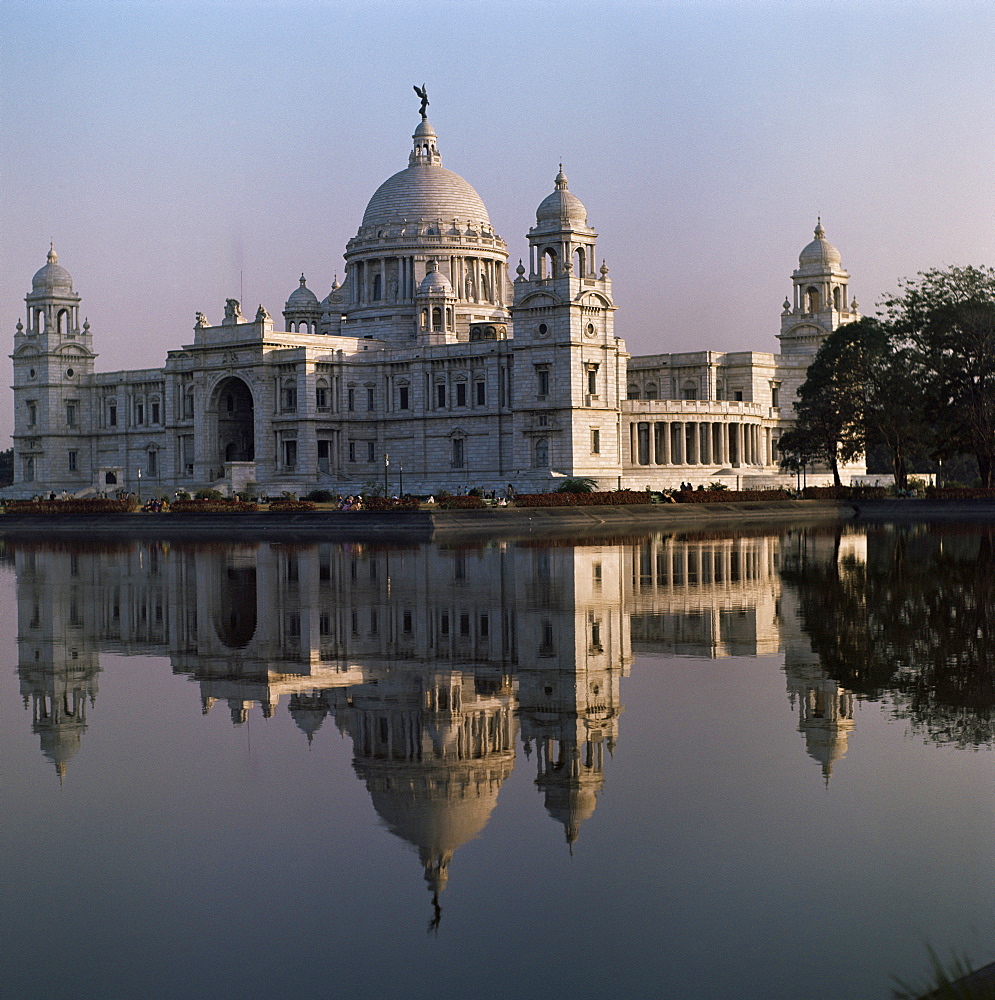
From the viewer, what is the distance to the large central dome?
381 ft

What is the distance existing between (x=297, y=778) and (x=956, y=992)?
27.1ft

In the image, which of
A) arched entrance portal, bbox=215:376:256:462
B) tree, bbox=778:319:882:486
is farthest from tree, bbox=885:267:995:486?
arched entrance portal, bbox=215:376:256:462

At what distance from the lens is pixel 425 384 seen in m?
100

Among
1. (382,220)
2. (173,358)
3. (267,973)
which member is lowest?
(267,973)

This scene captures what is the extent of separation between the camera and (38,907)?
10.4 metres

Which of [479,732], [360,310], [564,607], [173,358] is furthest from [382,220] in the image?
[479,732]

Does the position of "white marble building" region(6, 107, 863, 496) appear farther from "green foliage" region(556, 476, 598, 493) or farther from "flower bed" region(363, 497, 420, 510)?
"flower bed" region(363, 497, 420, 510)

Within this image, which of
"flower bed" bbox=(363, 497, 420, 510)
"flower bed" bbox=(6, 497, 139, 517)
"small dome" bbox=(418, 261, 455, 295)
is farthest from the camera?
"small dome" bbox=(418, 261, 455, 295)

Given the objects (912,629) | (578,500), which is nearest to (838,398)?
(578,500)

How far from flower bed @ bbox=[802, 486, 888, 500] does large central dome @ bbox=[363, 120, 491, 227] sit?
148 feet

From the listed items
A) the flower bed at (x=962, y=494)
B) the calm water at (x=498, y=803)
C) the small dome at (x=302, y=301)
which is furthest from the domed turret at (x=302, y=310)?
the calm water at (x=498, y=803)

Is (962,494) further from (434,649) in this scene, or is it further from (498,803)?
(498,803)

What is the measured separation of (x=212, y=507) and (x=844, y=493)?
1378 inches

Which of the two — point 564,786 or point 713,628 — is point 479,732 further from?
point 713,628
